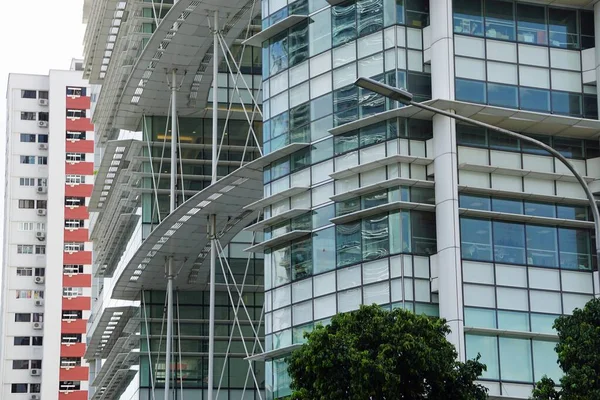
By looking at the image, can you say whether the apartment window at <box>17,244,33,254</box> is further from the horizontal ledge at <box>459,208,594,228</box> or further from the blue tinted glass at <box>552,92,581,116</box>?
the horizontal ledge at <box>459,208,594,228</box>

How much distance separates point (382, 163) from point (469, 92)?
354 centimetres

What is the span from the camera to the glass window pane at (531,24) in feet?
136

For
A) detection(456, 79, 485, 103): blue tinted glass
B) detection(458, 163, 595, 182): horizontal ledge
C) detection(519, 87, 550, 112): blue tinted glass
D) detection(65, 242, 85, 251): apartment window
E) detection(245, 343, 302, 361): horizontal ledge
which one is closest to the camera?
detection(458, 163, 595, 182): horizontal ledge

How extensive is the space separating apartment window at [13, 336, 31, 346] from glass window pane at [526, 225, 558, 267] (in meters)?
86.2

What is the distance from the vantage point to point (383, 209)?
129ft

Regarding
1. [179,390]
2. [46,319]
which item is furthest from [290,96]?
[46,319]

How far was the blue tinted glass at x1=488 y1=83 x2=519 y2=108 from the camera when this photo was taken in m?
40.4

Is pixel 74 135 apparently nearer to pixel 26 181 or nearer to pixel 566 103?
pixel 26 181

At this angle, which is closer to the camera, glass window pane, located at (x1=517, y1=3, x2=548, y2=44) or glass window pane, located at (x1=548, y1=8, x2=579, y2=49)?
glass window pane, located at (x1=517, y1=3, x2=548, y2=44)

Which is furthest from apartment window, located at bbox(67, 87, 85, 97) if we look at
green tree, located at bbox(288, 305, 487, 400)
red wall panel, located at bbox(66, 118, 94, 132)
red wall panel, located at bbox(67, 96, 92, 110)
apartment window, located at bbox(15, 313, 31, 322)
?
green tree, located at bbox(288, 305, 487, 400)

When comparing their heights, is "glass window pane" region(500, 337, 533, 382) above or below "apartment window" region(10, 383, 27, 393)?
below

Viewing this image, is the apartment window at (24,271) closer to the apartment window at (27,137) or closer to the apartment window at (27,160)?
the apartment window at (27,160)

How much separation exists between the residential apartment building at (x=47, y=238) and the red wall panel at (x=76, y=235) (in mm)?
91

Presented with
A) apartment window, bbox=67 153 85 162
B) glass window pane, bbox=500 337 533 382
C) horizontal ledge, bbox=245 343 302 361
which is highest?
apartment window, bbox=67 153 85 162
